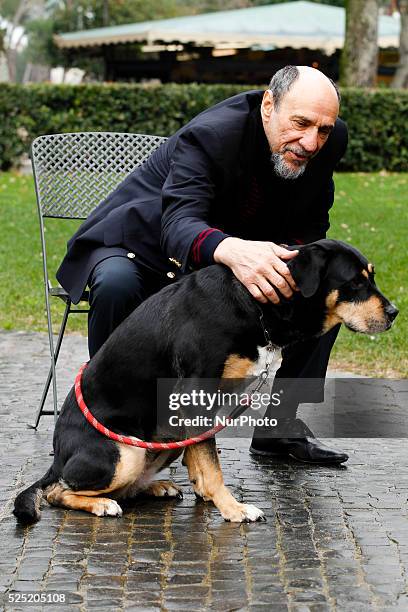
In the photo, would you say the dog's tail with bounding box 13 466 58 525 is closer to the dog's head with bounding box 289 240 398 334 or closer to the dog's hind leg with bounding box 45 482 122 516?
the dog's hind leg with bounding box 45 482 122 516

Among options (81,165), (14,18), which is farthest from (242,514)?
(14,18)

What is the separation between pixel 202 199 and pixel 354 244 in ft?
25.7

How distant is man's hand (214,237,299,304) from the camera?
160 inches

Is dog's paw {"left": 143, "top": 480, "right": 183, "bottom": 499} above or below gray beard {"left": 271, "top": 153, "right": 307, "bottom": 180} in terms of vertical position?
below

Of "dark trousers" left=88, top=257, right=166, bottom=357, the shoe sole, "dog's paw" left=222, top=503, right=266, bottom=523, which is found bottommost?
the shoe sole

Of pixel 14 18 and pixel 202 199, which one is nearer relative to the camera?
pixel 202 199

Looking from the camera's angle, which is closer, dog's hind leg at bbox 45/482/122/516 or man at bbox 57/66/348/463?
dog's hind leg at bbox 45/482/122/516

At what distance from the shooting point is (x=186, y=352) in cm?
412

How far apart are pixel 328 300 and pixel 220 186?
91 cm

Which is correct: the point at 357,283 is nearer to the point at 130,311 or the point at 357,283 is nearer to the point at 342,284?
the point at 342,284

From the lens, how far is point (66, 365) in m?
7.49

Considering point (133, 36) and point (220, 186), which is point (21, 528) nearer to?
point (220, 186)

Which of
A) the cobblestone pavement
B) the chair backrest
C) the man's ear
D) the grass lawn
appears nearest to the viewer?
the cobblestone pavement

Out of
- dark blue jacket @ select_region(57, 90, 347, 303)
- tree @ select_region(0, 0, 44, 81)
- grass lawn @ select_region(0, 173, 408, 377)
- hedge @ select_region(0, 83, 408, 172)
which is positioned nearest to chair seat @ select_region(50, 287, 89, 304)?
dark blue jacket @ select_region(57, 90, 347, 303)
